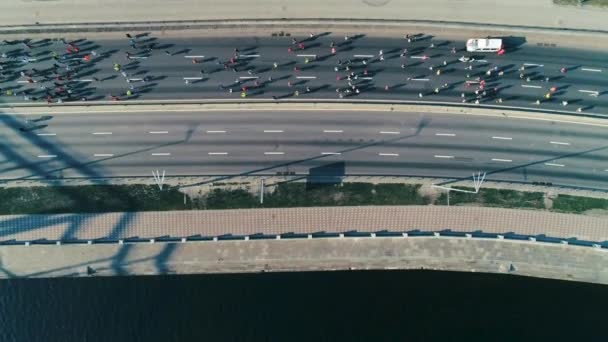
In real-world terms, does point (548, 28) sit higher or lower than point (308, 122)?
higher

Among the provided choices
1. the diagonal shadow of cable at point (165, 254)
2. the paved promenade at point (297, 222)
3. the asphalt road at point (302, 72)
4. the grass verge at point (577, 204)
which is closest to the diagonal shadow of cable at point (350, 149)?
the asphalt road at point (302, 72)

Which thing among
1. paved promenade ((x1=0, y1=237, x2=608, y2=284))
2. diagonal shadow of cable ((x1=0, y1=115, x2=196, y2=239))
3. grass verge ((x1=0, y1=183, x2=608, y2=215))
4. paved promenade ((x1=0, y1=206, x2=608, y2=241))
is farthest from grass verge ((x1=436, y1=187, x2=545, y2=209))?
diagonal shadow of cable ((x1=0, y1=115, x2=196, y2=239))

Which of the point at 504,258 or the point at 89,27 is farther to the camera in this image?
the point at 89,27

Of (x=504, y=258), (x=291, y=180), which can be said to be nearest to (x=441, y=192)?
(x=504, y=258)

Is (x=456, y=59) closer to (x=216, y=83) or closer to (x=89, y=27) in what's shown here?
(x=216, y=83)

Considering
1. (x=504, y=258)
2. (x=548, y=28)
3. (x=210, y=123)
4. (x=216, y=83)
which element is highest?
(x=548, y=28)

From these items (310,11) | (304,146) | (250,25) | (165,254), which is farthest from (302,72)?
(165,254)
